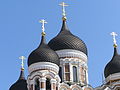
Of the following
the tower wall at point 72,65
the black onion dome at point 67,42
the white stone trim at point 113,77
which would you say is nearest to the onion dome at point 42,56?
the tower wall at point 72,65

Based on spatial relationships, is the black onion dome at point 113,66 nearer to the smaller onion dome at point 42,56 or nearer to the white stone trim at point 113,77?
the white stone trim at point 113,77

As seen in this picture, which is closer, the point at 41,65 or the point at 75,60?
the point at 41,65

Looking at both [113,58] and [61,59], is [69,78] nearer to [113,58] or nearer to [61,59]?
[61,59]

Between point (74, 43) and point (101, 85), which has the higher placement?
point (74, 43)

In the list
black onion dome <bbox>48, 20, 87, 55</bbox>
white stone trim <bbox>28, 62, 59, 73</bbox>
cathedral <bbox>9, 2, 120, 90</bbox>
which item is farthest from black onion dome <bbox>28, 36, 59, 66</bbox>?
black onion dome <bbox>48, 20, 87, 55</bbox>

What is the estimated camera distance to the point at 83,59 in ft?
118

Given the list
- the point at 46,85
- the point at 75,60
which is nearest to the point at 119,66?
the point at 75,60

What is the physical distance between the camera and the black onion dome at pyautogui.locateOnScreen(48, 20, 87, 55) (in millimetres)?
35875

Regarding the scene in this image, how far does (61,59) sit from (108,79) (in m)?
3.70

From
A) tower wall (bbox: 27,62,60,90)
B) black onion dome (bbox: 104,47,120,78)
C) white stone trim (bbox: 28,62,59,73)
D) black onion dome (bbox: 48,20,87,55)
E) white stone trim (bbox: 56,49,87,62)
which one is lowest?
tower wall (bbox: 27,62,60,90)

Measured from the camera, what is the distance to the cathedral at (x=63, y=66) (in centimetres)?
3222

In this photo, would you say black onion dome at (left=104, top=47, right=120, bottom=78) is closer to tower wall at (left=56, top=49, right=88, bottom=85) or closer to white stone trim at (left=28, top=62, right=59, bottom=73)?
tower wall at (left=56, top=49, right=88, bottom=85)

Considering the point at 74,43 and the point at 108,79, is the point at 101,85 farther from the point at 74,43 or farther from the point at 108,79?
the point at 74,43

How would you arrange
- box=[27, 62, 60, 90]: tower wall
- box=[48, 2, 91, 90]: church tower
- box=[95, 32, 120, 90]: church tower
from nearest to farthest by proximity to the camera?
1. box=[27, 62, 60, 90]: tower wall
2. box=[95, 32, 120, 90]: church tower
3. box=[48, 2, 91, 90]: church tower
